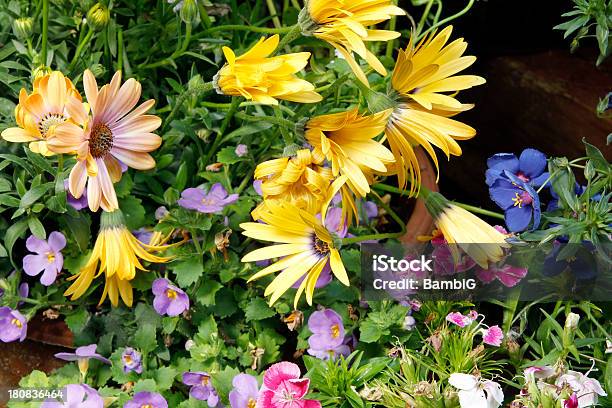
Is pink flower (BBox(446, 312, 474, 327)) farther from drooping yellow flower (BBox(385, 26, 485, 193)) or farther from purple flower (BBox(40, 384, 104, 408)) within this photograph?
purple flower (BBox(40, 384, 104, 408))

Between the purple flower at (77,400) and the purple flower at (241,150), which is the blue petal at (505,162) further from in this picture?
the purple flower at (77,400)

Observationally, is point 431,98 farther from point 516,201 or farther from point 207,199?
point 207,199

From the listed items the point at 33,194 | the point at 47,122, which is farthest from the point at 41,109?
the point at 33,194

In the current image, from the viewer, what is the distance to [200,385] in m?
1.06

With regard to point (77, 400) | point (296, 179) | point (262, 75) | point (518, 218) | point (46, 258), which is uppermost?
point (262, 75)

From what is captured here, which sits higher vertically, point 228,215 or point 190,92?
point 190,92

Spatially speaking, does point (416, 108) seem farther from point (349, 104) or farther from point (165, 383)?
point (165, 383)

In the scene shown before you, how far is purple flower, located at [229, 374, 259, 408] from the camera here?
39.1 inches

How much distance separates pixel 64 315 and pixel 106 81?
36cm

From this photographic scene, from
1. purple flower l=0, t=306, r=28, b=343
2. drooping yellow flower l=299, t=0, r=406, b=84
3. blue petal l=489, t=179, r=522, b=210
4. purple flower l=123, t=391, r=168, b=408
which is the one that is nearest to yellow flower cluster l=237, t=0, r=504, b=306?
drooping yellow flower l=299, t=0, r=406, b=84

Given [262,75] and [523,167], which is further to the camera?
[523,167]

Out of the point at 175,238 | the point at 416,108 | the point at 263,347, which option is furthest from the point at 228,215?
the point at 416,108

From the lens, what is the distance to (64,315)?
1196 mm

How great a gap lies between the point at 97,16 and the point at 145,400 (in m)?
0.50
